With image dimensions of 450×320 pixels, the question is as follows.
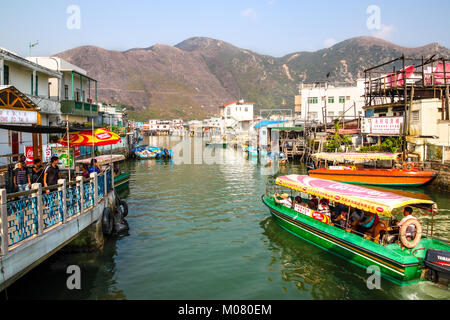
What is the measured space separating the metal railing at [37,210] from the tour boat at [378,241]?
9058mm

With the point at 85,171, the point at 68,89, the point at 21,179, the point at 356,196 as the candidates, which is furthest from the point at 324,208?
the point at 68,89

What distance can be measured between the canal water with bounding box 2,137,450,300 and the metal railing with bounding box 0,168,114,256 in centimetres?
224

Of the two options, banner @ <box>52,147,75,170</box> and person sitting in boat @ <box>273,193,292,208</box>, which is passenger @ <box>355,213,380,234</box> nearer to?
person sitting in boat @ <box>273,193,292,208</box>

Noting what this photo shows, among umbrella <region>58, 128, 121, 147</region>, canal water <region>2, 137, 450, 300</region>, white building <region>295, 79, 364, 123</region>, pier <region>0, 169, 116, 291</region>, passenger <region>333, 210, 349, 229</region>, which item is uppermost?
white building <region>295, 79, 364, 123</region>

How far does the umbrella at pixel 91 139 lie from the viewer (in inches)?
658

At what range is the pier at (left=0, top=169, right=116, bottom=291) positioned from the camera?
741 centimetres

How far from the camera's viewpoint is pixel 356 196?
1252 cm

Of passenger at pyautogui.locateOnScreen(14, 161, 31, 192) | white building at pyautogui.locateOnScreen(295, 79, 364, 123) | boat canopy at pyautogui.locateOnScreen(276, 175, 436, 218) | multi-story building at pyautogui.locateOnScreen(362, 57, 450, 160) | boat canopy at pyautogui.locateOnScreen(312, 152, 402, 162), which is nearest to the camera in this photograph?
boat canopy at pyautogui.locateOnScreen(276, 175, 436, 218)

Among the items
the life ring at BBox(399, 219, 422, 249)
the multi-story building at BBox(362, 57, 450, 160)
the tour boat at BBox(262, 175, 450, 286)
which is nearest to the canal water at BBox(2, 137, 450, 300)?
the tour boat at BBox(262, 175, 450, 286)

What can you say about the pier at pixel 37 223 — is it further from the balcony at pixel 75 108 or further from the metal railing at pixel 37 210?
the balcony at pixel 75 108

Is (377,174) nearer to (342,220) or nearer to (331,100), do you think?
(342,220)

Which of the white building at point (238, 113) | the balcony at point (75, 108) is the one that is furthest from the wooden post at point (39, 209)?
the white building at point (238, 113)

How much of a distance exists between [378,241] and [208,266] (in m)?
6.10
